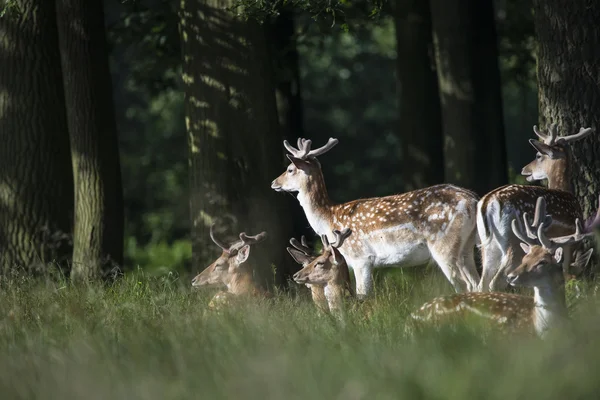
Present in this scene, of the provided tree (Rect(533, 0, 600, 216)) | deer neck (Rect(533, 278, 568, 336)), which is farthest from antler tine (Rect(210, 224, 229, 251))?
deer neck (Rect(533, 278, 568, 336))

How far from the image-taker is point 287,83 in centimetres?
1527

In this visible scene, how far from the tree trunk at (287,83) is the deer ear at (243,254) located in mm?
4570

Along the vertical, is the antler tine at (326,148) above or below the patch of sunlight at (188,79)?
below

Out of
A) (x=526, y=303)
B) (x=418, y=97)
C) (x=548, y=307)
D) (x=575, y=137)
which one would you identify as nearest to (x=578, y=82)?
(x=575, y=137)

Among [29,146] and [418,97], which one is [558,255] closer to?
[29,146]

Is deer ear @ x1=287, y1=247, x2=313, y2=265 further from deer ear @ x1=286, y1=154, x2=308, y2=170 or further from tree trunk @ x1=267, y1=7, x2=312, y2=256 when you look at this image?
tree trunk @ x1=267, y1=7, x2=312, y2=256

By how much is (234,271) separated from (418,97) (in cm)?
608

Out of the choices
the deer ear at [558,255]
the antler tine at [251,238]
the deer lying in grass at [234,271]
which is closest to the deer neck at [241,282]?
the deer lying in grass at [234,271]

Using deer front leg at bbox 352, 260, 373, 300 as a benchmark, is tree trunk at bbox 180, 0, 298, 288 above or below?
above

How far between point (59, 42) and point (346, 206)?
3.42 m

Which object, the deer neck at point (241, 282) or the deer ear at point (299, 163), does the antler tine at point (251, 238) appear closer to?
the deer neck at point (241, 282)

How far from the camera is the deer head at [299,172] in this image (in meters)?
10.9

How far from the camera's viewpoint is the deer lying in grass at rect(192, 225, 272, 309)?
9961 millimetres

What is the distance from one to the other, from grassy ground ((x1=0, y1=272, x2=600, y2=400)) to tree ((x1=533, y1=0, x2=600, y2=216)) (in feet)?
8.74
